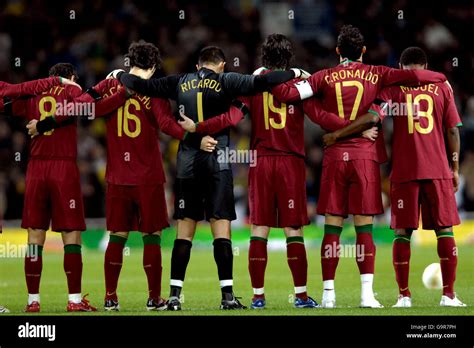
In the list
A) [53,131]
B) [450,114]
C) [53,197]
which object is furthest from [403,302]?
[53,131]

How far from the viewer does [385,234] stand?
20.5 meters

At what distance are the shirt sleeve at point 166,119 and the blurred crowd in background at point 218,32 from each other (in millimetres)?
12339

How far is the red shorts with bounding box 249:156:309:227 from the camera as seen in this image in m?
10.5

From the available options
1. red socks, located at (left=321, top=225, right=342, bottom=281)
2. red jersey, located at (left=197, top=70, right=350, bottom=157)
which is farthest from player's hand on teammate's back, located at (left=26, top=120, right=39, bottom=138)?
red socks, located at (left=321, top=225, right=342, bottom=281)

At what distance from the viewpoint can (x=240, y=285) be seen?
13906mm

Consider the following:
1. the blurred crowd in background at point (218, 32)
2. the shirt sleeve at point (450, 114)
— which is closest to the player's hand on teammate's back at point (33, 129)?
the shirt sleeve at point (450, 114)

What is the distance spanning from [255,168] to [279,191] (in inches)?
12.6

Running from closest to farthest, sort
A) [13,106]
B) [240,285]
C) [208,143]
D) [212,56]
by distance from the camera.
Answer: [208,143], [212,56], [13,106], [240,285]

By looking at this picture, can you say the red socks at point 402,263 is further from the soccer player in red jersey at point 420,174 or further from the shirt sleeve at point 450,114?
the shirt sleeve at point 450,114

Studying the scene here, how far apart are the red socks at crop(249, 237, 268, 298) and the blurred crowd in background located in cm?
1242

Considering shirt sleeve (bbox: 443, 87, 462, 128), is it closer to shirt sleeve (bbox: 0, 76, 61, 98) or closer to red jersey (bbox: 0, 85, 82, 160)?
red jersey (bbox: 0, 85, 82, 160)

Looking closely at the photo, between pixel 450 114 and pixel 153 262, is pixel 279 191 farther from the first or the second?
pixel 450 114

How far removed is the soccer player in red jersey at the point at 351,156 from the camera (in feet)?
33.9
